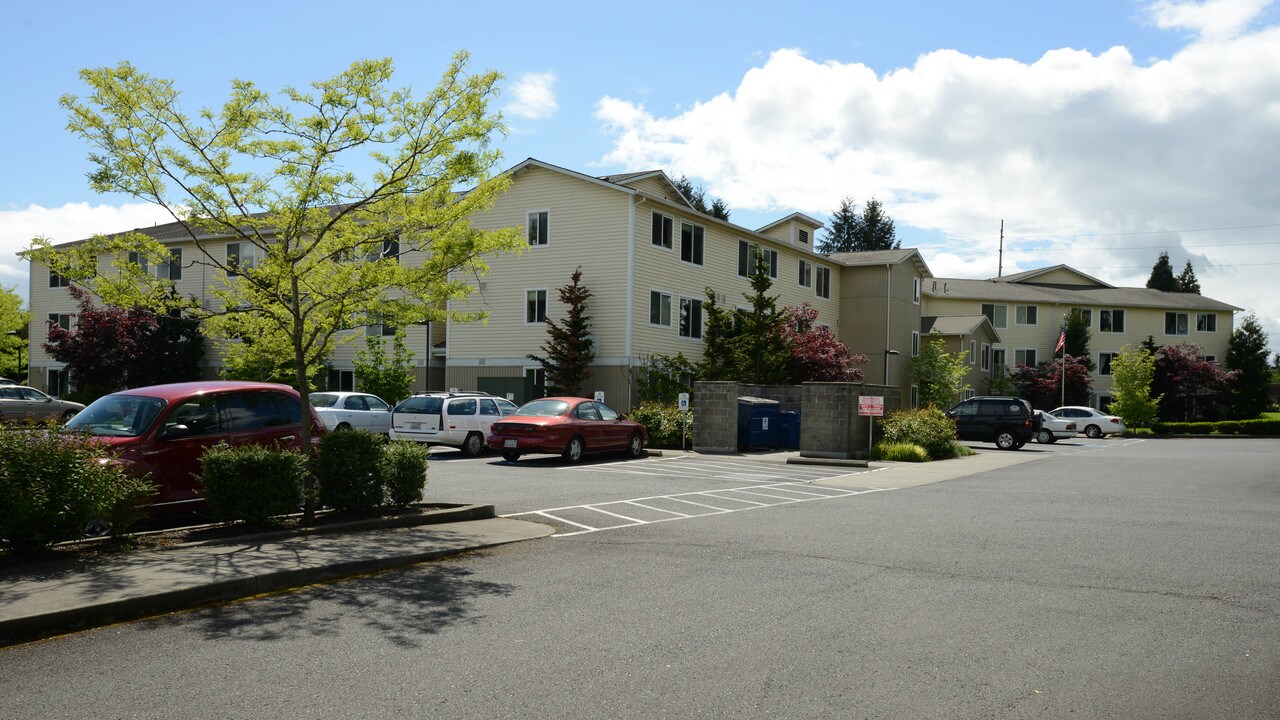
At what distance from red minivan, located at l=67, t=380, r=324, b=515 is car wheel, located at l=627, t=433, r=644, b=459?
1304cm

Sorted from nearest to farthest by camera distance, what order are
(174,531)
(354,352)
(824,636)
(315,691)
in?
(315,691) < (824,636) < (174,531) < (354,352)

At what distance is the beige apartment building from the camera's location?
1266 inches

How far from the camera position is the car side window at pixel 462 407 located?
24016mm

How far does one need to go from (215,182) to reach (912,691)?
9.24 meters

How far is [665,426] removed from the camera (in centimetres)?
2778

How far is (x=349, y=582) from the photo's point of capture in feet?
28.2

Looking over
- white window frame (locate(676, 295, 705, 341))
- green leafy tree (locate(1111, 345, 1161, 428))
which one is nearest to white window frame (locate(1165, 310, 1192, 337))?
green leafy tree (locate(1111, 345, 1161, 428))

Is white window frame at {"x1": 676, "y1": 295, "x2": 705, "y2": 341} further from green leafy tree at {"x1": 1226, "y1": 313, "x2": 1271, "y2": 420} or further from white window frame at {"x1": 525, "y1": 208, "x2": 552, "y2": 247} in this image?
green leafy tree at {"x1": 1226, "y1": 313, "x2": 1271, "y2": 420}

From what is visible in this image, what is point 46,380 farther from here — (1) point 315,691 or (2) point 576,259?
(1) point 315,691

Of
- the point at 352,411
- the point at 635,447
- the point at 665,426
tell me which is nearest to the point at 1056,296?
the point at 665,426

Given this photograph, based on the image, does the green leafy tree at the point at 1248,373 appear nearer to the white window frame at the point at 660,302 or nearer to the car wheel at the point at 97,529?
the white window frame at the point at 660,302

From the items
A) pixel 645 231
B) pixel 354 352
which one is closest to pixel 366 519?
pixel 645 231

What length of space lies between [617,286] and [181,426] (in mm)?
21696

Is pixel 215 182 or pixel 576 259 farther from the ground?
pixel 576 259
